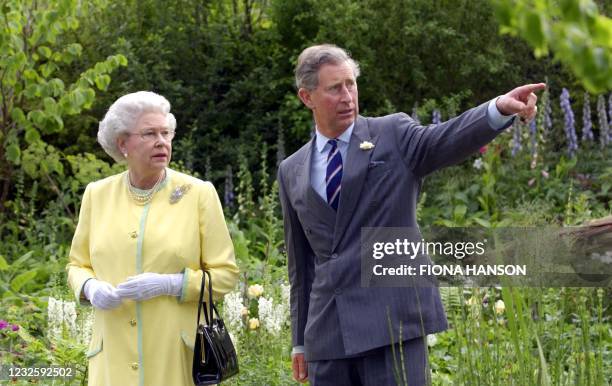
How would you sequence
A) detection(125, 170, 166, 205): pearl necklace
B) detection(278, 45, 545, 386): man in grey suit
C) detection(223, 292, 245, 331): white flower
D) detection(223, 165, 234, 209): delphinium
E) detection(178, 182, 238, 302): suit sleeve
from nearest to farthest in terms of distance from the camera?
1. detection(278, 45, 545, 386): man in grey suit
2. detection(178, 182, 238, 302): suit sleeve
3. detection(125, 170, 166, 205): pearl necklace
4. detection(223, 292, 245, 331): white flower
5. detection(223, 165, 234, 209): delphinium

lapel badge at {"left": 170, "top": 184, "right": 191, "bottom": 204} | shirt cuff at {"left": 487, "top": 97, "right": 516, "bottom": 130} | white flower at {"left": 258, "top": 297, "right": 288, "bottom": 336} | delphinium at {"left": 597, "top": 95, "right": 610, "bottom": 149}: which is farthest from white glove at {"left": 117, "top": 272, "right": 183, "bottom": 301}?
delphinium at {"left": 597, "top": 95, "right": 610, "bottom": 149}

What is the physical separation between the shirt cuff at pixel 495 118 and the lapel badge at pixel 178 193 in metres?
1.20

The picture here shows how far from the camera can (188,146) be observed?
32.2 feet

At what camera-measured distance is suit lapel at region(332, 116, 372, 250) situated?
10.8 feet

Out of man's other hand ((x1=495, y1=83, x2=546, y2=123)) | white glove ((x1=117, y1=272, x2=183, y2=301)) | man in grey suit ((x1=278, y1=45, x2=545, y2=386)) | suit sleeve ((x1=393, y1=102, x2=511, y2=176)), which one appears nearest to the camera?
man's other hand ((x1=495, y1=83, x2=546, y2=123))

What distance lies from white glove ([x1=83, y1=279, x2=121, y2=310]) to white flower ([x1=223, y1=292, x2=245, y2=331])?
54.6 inches

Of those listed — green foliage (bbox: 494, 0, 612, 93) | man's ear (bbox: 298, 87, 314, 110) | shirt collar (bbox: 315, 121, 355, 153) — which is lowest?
green foliage (bbox: 494, 0, 612, 93)

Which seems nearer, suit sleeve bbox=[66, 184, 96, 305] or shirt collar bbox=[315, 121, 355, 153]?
shirt collar bbox=[315, 121, 355, 153]

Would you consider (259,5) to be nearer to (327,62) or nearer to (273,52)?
(273,52)

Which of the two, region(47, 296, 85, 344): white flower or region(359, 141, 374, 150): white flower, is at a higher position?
region(359, 141, 374, 150): white flower

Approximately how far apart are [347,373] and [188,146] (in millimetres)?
6705

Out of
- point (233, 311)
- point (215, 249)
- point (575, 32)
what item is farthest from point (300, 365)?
point (575, 32)

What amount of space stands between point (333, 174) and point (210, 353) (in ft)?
2.43

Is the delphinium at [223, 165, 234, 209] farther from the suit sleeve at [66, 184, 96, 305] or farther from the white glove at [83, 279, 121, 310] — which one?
the white glove at [83, 279, 121, 310]
